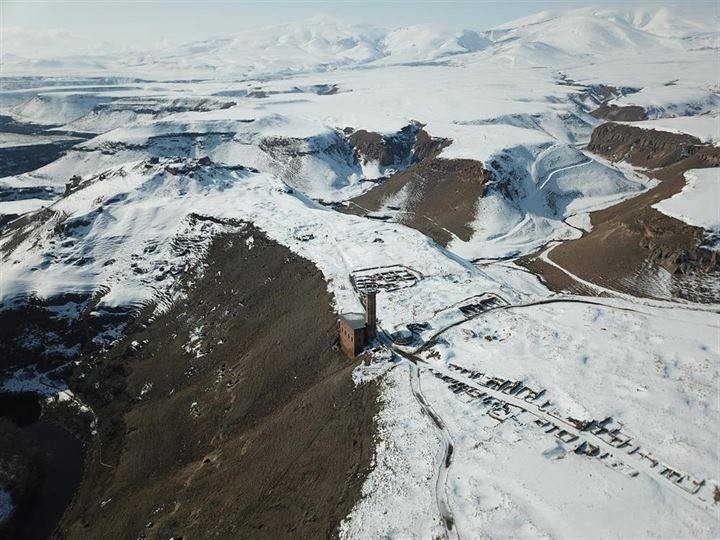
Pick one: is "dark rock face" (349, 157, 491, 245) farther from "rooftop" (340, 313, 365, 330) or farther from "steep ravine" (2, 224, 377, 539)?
"rooftop" (340, 313, 365, 330)

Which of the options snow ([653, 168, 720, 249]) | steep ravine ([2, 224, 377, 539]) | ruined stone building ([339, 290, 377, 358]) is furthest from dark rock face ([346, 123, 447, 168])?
ruined stone building ([339, 290, 377, 358])

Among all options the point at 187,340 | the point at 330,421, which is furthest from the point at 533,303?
the point at 187,340

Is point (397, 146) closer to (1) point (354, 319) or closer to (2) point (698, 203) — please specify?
(2) point (698, 203)

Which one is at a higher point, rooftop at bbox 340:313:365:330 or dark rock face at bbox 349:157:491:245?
rooftop at bbox 340:313:365:330

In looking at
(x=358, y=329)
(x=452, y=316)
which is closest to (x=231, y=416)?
(x=358, y=329)

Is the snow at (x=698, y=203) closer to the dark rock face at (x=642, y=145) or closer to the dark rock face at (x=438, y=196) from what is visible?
the dark rock face at (x=438, y=196)

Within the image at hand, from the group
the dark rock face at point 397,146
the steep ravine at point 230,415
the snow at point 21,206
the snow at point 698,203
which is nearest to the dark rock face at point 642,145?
the snow at point 698,203
